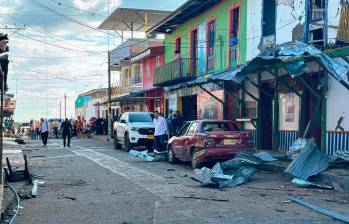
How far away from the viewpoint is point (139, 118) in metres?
23.0

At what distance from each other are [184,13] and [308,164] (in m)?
16.1

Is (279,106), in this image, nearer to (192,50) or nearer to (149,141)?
(149,141)

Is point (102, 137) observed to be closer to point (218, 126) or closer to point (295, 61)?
point (218, 126)

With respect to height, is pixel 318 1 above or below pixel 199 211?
above

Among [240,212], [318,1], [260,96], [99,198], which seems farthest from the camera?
[260,96]

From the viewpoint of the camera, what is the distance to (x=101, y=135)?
130ft

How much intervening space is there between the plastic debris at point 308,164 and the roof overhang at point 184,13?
12.7 m

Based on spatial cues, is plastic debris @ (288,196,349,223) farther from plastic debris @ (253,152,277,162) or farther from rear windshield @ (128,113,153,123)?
rear windshield @ (128,113,153,123)

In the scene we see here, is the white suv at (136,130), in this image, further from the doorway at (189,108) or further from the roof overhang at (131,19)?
the roof overhang at (131,19)

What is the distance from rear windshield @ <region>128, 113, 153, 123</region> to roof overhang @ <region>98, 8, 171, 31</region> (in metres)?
Result: 15.2

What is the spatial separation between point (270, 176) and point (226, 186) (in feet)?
7.37

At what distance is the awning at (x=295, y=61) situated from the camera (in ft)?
36.6

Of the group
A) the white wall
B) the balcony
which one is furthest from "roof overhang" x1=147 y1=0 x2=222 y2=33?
the white wall

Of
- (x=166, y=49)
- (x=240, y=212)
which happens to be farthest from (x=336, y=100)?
(x=166, y=49)
